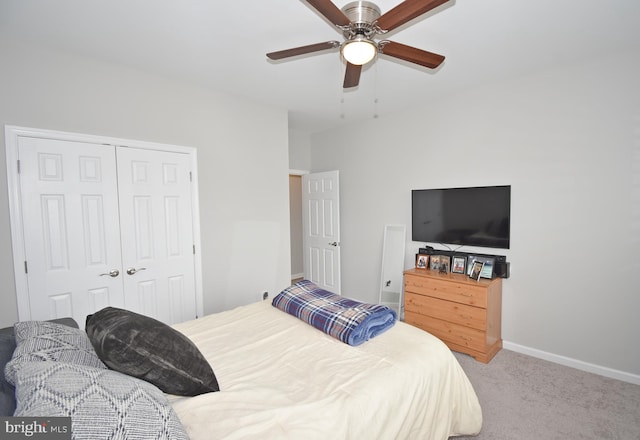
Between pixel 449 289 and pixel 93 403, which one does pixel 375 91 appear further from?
pixel 93 403

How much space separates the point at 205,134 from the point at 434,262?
9.35 ft

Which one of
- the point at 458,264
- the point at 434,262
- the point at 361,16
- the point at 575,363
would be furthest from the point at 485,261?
the point at 361,16

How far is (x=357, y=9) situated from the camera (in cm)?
156

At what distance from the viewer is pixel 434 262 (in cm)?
335

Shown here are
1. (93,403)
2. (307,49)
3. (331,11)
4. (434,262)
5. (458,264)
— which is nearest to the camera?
(93,403)

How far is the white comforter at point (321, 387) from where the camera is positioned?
111 cm

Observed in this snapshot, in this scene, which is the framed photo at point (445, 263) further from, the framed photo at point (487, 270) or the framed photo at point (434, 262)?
the framed photo at point (487, 270)

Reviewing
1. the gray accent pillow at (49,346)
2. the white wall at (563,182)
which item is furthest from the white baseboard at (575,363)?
the gray accent pillow at (49,346)

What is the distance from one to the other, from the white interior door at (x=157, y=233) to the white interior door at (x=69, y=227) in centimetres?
10

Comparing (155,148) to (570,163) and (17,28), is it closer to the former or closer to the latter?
(17,28)

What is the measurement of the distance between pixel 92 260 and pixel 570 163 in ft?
13.7

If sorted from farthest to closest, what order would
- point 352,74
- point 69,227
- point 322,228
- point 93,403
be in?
point 322,228, point 69,227, point 352,74, point 93,403

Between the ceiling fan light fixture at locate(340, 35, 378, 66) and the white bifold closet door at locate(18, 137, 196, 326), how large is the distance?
77.3 inches

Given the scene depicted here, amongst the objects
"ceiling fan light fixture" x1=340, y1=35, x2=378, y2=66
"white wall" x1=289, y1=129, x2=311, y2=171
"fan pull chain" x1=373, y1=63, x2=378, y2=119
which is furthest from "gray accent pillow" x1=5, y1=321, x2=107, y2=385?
"white wall" x1=289, y1=129, x2=311, y2=171
